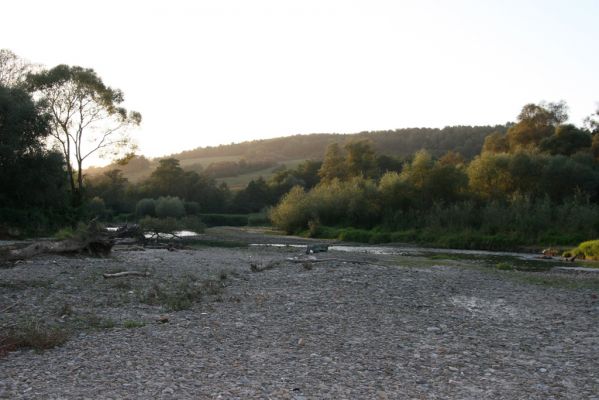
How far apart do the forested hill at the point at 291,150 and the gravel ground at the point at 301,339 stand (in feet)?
242

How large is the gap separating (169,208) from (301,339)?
68223 millimetres

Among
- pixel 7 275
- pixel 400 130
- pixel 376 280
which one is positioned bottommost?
pixel 376 280

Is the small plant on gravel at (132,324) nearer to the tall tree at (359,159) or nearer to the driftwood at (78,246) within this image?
the driftwood at (78,246)

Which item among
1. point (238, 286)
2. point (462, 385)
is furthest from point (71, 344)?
point (238, 286)

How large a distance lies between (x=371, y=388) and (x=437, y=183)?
52848mm

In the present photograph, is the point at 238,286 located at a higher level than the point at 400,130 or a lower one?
lower

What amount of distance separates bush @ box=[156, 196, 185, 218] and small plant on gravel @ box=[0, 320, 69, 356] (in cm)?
6569

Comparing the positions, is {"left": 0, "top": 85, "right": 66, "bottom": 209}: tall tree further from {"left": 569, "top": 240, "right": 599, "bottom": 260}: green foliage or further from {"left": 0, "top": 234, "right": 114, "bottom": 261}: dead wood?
{"left": 569, "top": 240, "right": 599, "bottom": 260}: green foliage

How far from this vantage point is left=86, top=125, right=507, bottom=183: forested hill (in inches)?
4560

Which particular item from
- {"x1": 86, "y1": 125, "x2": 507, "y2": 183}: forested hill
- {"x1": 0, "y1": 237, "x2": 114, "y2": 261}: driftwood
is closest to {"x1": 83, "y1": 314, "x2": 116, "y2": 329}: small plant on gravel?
{"x1": 0, "y1": 237, "x2": 114, "y2": 261}: driftwood

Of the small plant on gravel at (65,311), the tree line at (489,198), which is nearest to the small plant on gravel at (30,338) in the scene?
the small plant on gravel at (65,311)

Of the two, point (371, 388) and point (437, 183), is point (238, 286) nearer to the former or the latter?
point (371, 388)

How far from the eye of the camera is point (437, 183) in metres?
59.5

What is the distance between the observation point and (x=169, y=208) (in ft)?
253
